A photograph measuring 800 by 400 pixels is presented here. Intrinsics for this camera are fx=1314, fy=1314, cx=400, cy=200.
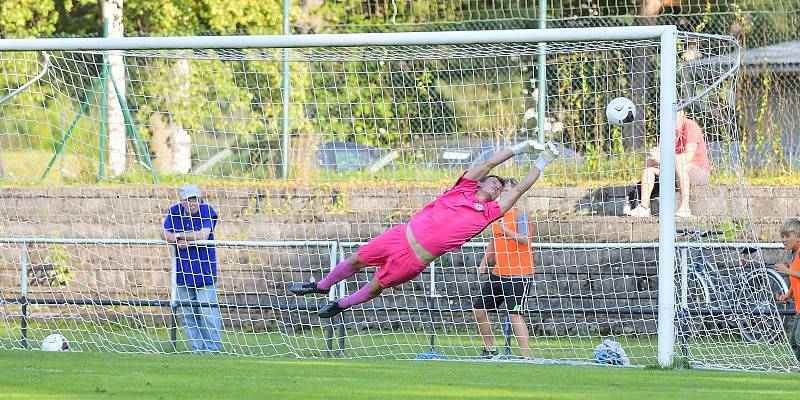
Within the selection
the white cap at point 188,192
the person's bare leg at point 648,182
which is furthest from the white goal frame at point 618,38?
the person's bare leg at point 648,182

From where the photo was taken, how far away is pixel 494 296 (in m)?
12.9

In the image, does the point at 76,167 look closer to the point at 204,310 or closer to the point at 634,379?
the point at 204,310

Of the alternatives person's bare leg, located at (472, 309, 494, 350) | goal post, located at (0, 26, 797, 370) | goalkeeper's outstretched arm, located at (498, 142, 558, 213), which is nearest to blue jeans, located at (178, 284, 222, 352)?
goal post, located at (0, 26, 797, 370)

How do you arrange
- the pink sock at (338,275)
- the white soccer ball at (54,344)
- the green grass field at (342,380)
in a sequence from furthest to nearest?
the white soccer ball at (54,344) < the pink sock at (338,275) < the green grass field at (342,380)

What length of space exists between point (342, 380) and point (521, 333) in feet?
10.5

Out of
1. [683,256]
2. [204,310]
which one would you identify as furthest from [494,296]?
[204,310]

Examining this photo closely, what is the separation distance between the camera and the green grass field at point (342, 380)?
28.5 feet

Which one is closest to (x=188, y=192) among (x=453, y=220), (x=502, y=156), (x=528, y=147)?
(x=453, y=220)

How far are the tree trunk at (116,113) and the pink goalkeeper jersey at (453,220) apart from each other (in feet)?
20.4

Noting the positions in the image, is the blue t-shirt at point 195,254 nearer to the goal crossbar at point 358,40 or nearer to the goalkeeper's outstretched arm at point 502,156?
the goal crossbar at point 358,40

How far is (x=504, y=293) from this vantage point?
1288 centimetres

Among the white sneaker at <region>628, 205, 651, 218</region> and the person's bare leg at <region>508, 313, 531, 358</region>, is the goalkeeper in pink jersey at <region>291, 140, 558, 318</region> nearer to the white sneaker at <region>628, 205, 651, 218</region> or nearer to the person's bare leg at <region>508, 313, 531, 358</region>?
the person's bare leg at <region>508, 313, 531, 358</region>

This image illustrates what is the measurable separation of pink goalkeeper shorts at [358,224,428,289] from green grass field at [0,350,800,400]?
0.76 m

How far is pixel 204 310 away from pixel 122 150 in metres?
4.72
